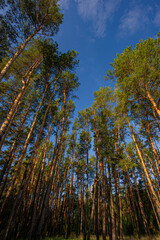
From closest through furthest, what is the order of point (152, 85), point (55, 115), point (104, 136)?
1. point (152, 85)
2. point (104, 136)
3. point (55, 115)

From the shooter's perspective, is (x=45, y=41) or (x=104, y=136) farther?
(x=104, y=136)

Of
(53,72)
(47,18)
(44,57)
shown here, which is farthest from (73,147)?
(47,18)

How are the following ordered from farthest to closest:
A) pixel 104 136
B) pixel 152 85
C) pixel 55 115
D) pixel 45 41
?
1. pixel 55 115
2. pixel 104 136
3. pixel 45 41
4. pixel 152 85

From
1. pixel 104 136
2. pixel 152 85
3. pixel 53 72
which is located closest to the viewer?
pixel 152 85

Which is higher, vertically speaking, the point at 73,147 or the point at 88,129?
the point at 88,129

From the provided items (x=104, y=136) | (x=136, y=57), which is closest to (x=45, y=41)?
(x=136, y=57)

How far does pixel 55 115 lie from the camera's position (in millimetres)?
12773

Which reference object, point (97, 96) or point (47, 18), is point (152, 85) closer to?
point (97, 96)

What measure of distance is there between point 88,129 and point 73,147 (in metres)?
3.50

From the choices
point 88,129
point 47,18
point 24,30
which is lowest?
point 88,129

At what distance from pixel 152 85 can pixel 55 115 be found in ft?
32.3

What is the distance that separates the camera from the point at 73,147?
49.2 ft

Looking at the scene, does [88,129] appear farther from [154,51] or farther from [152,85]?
[154,51]

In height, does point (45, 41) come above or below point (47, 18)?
below
